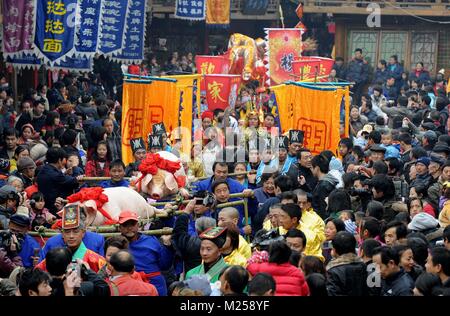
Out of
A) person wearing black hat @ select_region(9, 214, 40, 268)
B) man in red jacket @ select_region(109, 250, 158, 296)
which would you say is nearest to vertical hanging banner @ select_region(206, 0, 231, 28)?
person wearing black hat @ select_region(9, 214, 40, 268)

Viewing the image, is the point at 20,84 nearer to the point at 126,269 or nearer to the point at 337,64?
the point at 337,64

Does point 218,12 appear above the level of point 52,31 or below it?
above

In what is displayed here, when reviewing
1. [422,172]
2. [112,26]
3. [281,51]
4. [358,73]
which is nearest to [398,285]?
[422,172]

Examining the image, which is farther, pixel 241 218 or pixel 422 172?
pixel 422 172

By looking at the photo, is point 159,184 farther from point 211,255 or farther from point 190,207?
point 211,255

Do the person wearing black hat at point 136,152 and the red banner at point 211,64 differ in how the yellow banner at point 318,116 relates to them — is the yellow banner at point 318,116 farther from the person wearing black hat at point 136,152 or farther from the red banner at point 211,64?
the red banner at point 211,64

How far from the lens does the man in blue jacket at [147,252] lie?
9383 mm

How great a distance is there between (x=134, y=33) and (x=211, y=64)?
3487 mm

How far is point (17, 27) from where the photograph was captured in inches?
723

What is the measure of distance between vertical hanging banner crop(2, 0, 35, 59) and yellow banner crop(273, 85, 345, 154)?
485 cm

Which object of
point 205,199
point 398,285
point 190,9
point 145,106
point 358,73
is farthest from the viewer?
point 358,73

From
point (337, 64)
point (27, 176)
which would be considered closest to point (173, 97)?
point (27, 176)

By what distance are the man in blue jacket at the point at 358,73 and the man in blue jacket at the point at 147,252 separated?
20.9 m

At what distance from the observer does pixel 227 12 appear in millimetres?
31609
